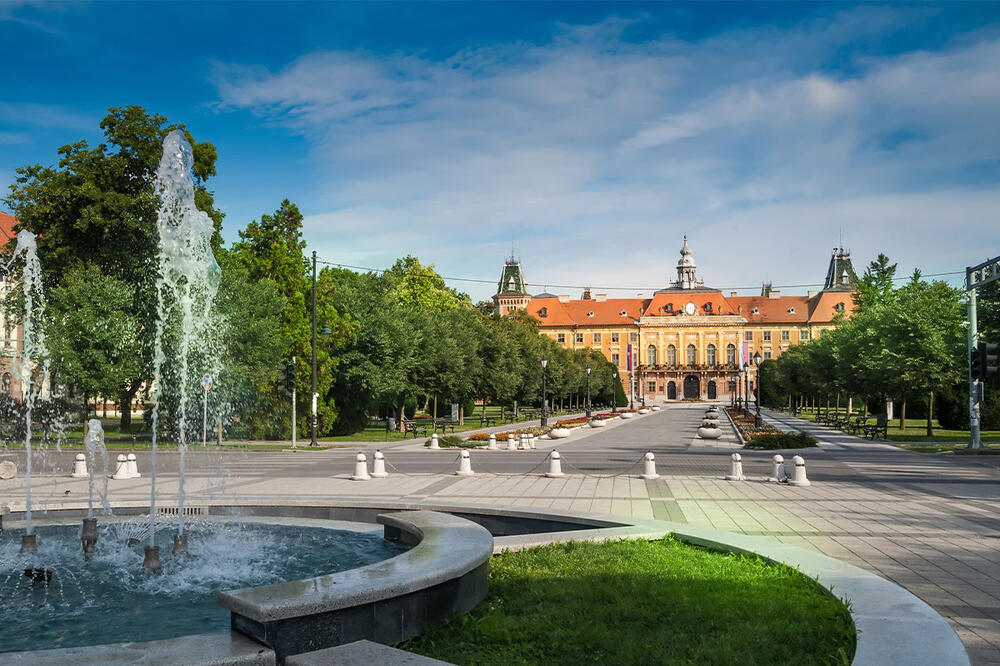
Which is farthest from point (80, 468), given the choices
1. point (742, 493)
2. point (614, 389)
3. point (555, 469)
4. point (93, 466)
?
point (614, 389)

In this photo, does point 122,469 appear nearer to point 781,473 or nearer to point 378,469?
point 378,469

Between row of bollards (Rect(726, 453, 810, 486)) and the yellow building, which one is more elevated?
the yellow building

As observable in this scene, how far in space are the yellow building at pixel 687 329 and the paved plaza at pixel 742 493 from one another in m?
121

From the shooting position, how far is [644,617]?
6.57m

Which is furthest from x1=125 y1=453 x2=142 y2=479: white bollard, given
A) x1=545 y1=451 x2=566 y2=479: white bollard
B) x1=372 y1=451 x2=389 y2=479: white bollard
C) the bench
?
the bench

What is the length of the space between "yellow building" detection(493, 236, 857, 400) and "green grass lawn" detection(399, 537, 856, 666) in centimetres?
14421

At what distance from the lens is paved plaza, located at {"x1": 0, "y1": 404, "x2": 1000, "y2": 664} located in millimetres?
9414

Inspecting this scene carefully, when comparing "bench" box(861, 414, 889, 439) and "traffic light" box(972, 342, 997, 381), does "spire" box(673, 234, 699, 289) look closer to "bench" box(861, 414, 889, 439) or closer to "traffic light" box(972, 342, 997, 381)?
"bench" box(861, 414, 889, 439)

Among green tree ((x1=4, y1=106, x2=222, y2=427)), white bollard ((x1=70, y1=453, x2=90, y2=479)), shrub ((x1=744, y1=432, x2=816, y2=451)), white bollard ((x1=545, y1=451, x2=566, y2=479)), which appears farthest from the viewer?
green tree ((x1=4, y1=106, x2=222, y2=427))

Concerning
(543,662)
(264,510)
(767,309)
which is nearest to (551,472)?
(264,510)

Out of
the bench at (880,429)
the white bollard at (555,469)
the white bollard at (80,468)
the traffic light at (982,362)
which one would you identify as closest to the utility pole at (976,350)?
the traffic light at (982,362)

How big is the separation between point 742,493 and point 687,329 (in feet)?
459

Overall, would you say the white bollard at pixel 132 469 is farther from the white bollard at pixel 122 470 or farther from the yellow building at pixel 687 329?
the yellow building at pixel 687 329

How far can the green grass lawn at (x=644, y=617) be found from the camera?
5691 millimetres
